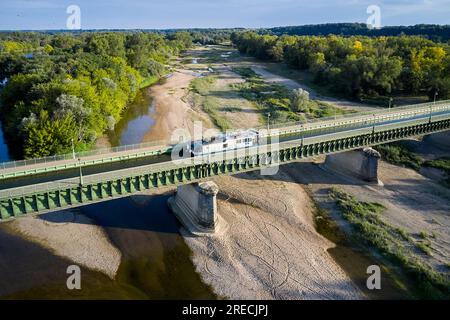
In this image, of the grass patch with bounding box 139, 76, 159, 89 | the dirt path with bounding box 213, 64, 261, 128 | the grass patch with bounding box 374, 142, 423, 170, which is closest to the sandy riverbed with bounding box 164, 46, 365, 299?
the grass patch with bounding box 374, 142, 423, 170

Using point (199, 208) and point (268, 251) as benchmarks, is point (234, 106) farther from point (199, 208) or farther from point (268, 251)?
point (268, 251)

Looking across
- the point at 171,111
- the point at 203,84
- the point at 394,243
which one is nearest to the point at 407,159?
the point at 394,243

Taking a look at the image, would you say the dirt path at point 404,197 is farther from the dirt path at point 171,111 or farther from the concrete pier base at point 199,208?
the dirt path at point 171,111

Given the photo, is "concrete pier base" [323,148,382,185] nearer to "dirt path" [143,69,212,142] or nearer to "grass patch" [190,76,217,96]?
"dirt path" [143,69,212,142]

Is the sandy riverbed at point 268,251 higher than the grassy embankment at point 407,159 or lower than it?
lower

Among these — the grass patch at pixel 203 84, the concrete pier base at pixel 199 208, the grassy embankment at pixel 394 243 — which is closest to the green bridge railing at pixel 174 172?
the concrete pier base at pixel 199 208

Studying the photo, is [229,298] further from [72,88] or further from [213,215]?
[72,88]
